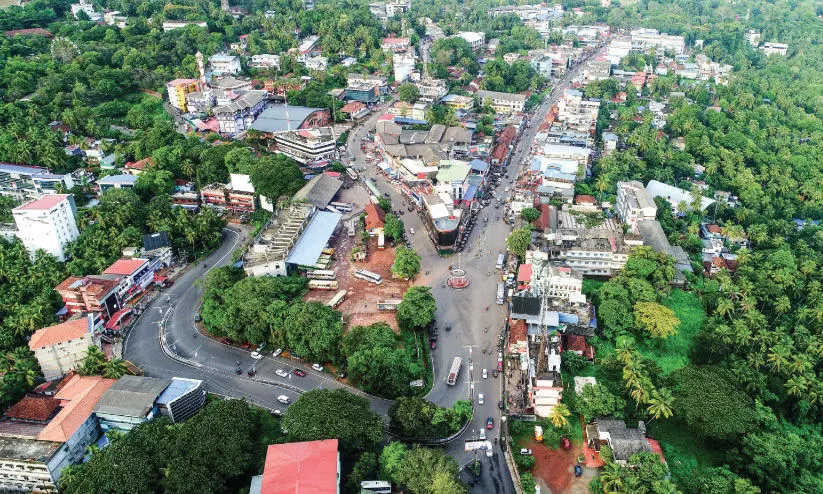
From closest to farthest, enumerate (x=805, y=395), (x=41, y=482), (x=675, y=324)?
1. (x=41, y=482)
2. (x=805, y=395)
3. (x=675, y=324)

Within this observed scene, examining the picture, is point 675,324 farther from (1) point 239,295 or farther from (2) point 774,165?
(2) point 774,165

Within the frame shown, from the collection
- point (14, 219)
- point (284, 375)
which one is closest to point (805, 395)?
point (284, 375)

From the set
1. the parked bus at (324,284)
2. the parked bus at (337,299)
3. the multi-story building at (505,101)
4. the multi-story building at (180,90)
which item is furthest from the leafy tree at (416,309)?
the multi-story building at (180,90)

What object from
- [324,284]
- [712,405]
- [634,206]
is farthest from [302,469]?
[634,206]

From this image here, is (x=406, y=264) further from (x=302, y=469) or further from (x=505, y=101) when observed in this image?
(x=505, y=101)

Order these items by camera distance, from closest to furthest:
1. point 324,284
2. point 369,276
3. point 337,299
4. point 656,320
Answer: point 656,320 → point 337,299 → point 324,284 → point 369,276

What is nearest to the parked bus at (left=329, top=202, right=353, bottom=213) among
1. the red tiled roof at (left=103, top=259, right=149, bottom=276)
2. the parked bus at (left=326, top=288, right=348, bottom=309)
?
the parked bus at (left=326, top=288, right=348, bottom=309)
